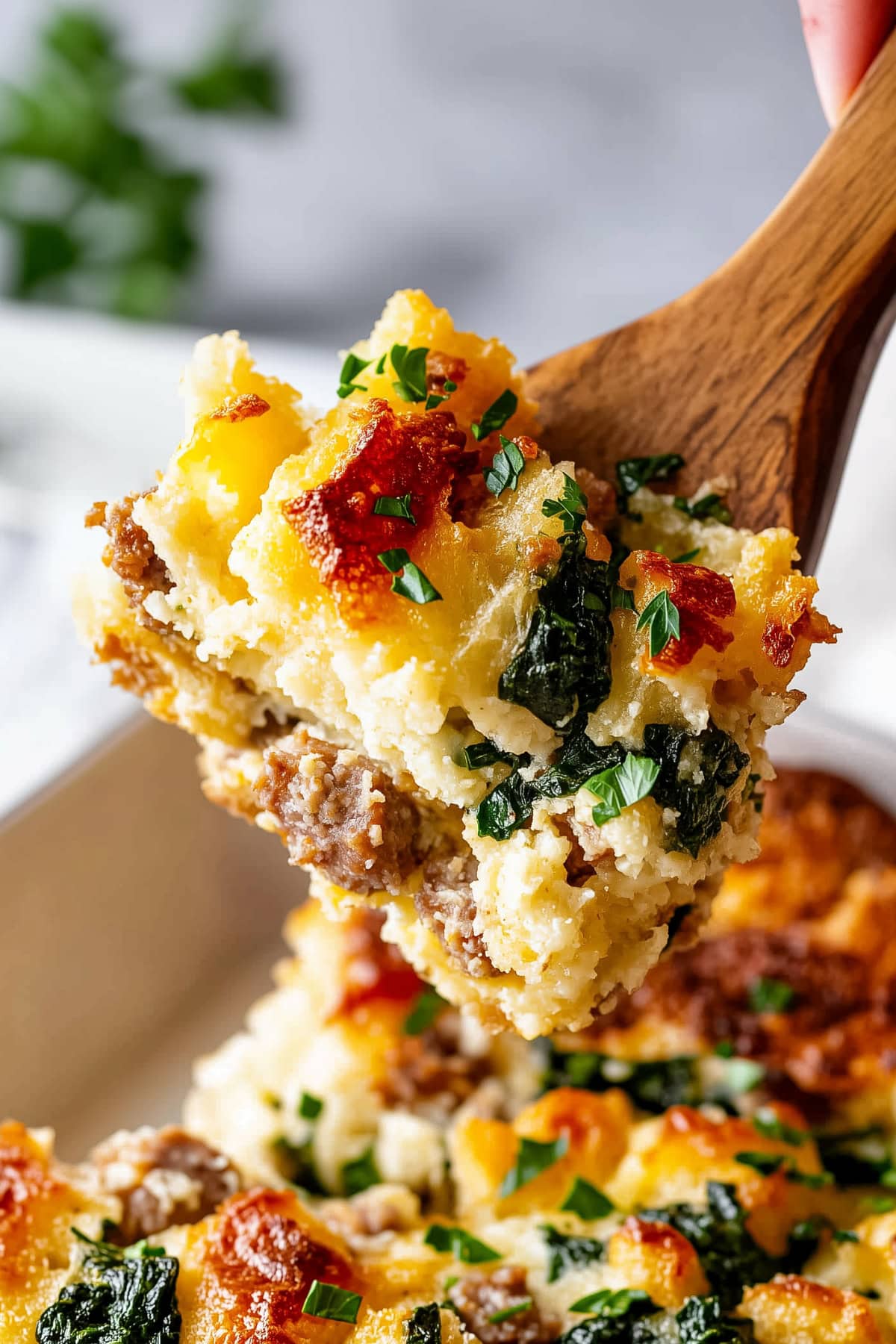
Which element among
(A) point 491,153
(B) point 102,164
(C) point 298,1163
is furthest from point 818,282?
(A) point 491,153

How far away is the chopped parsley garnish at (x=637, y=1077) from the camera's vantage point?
297 cm

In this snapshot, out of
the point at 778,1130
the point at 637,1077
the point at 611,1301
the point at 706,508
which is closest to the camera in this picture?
the point at 611,1301

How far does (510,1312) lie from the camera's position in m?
2.30

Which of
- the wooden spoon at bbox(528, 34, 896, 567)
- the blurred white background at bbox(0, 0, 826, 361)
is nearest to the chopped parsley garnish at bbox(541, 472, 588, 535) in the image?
the wooden spoon at bbox(528, 34, 896, 567)

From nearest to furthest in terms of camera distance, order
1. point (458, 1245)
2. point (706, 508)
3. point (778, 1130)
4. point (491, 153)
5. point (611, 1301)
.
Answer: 1. point (611, 1301)
2. point (706, 508)
3. point (458, 1245)
4. point (778, 1130)
5. point (491, 153)

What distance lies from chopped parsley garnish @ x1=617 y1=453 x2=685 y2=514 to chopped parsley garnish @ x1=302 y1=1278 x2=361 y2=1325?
132 cm

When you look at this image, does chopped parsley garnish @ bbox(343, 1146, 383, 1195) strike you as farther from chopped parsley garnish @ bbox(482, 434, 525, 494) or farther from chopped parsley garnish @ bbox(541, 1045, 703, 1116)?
chopped parsley garnish @ bbox(482, 434, 525, 494)

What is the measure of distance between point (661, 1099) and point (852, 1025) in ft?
1.43

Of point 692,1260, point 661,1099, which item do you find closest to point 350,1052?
point 661,1099

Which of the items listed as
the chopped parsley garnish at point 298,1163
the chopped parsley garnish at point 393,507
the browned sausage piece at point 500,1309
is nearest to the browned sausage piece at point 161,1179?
the chopped parsley garnish at point 298,1163

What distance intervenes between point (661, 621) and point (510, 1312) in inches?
46.7

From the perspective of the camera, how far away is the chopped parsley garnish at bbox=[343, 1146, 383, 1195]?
2.87 m

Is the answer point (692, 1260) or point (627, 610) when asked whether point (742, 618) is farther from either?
point (692, 1260)

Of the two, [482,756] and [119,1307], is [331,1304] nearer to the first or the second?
[119,1307]
